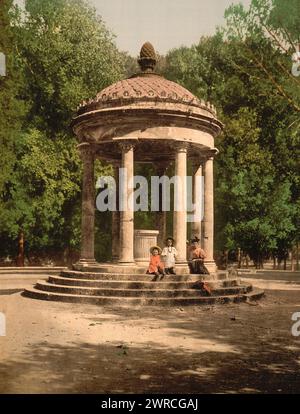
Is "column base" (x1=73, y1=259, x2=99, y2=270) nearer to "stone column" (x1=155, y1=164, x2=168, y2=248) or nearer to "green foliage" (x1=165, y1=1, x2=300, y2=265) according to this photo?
"stone column" (x1=155, y1=164, x2=168, y2=248)

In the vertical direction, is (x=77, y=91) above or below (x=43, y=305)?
above

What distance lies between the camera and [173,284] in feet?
52.6

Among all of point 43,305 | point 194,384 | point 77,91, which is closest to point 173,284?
point 43,305

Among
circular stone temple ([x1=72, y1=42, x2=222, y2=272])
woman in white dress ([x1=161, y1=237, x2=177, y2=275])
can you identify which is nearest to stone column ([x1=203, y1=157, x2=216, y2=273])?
circular stone temple ([x1=72, y1=42, x2=222, y2=272])

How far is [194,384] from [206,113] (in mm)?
12682

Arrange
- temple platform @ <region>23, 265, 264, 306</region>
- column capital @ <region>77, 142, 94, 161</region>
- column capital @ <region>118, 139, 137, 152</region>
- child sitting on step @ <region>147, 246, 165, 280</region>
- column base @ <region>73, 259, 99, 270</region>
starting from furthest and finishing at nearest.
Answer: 1. column capital @ <region>77, 142, 94, 161</region>
2. column base @ <region>73, 259, 99, 270</region>
3. column capital @ <region>118, 139, 137, 152</region>
4. child sitting on step @ <region>147, 246, 165, 280</region>
5. temple platform @ <region>23, 265, 264, 306</region>

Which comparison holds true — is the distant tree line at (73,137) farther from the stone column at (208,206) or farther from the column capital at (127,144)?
the column capital at (127,144)

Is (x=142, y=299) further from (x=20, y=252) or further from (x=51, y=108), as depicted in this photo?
→ (x=51, y=108)

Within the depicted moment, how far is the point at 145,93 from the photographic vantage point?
17375 millimetres

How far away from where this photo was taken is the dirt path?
23.1 feet

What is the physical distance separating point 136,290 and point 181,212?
3.39 m

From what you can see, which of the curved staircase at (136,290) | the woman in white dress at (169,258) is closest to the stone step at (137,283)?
the curved staircase at (136,290)

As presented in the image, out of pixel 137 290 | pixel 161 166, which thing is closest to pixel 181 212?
pixel 137 290
